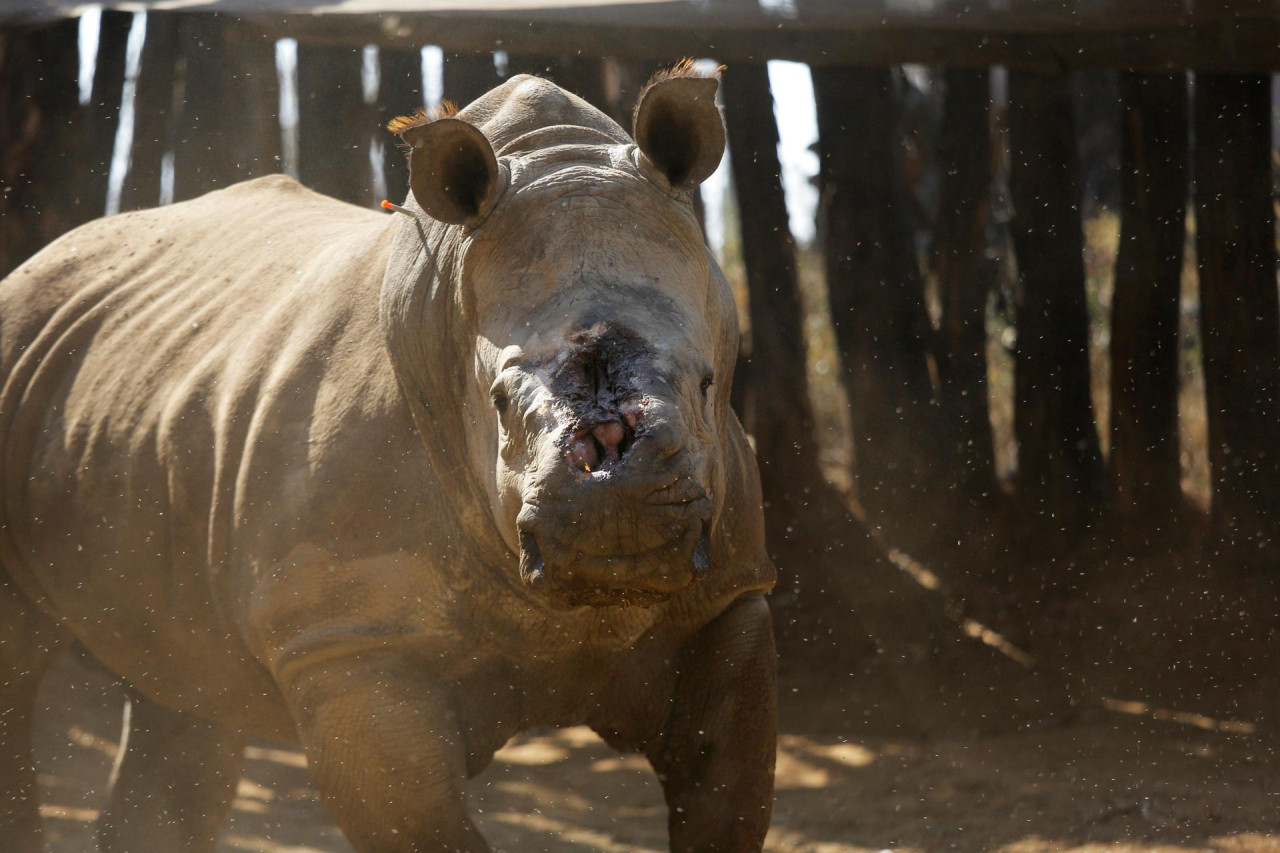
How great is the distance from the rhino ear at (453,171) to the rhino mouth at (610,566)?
826mm

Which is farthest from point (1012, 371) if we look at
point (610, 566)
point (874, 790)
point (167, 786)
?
point (610, 566)

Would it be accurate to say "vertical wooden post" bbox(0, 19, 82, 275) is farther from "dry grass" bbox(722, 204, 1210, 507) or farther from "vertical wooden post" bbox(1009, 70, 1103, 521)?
"vertical wooden post" bbox(1009, 70, 1103, 521)

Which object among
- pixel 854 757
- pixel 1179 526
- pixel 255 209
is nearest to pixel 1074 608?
pixel 1179 526

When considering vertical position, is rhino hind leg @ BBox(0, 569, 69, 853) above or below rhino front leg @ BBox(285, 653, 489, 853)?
below

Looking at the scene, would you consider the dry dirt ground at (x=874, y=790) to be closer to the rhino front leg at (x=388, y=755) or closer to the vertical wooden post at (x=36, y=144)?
the rhino front leg at (x=388, y=755)

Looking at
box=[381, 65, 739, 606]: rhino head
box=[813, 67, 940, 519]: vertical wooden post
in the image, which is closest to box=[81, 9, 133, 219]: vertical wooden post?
box=[813, 67, 940, 519]: vertical wooden post

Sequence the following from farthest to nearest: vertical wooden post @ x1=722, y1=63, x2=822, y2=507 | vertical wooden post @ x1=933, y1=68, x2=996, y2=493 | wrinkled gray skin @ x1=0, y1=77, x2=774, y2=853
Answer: vertical wooden post @ x1=722, y1=63, x2=822, y2=507
vertical wooden post @ x1=933, y1=68, x2=996, y2=493
wrinkled gray skin @ x1=0, y1=77, x2=774, y2=853

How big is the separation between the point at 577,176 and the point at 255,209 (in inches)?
77.9

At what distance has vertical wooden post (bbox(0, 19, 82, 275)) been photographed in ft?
22.7

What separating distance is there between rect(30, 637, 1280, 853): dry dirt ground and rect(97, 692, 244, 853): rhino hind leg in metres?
0.38

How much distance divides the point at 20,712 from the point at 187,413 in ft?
5.27

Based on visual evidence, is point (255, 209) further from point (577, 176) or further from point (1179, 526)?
point (1179, 526)

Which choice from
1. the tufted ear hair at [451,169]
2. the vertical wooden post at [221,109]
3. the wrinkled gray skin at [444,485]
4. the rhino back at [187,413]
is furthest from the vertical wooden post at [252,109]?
the tufted ear hair at [451,169]

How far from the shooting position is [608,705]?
3492mm
